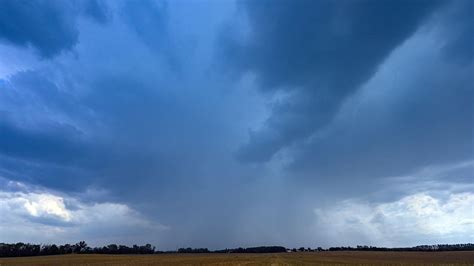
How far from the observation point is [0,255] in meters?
198

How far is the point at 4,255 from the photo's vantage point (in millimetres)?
199625

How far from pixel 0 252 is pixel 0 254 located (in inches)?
42.2

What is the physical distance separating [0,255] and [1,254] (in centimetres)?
142

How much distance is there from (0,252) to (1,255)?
6.48 feet

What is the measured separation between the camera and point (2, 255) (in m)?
199

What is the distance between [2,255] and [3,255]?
492 mm

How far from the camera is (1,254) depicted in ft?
655

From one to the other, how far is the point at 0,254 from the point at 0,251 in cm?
161

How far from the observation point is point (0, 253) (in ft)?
654

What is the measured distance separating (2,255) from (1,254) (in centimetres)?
94

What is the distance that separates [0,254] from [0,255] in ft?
3.48

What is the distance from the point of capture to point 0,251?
200m

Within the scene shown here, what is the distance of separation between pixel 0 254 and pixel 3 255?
1.53 metres
